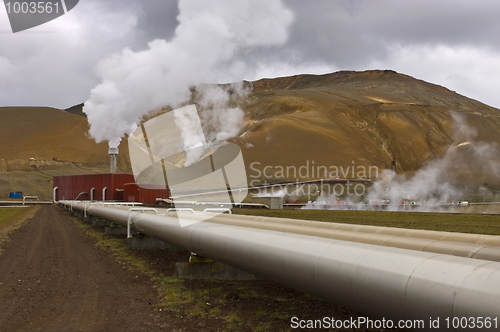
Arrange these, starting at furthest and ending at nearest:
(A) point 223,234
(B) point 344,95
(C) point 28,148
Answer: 1. (B) point 344,95
2. (C) point 28,148
3. (A) point 223,234

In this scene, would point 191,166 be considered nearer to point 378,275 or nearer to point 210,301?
point 210,301

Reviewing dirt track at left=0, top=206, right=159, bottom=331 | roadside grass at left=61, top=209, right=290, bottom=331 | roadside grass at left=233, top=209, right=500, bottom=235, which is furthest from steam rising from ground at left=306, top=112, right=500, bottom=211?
roadside grass at left=61, top=209, right=290, bottom=331

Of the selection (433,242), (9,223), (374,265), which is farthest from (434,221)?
(9,223)

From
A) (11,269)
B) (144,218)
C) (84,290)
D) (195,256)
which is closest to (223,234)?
(195,256)

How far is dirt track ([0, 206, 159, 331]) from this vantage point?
6465 millimetres

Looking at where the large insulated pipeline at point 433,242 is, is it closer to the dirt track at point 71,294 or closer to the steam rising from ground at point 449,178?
the dirt track at point 71,294

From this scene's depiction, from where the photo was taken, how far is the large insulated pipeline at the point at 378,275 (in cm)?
341

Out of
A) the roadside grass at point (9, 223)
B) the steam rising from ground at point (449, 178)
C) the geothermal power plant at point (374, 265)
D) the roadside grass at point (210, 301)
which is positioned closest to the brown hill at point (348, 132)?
the steam rising from ground at point (449, 178)

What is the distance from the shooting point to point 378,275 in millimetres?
4156

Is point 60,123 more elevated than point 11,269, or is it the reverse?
point 60,123

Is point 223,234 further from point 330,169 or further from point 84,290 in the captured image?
point 330,169

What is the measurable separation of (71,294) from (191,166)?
10071cm

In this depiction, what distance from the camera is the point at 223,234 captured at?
7.86 metres

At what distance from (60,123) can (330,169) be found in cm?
12660
